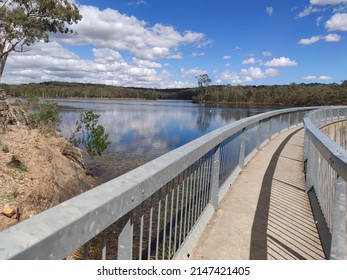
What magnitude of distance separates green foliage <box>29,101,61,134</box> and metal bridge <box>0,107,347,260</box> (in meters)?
8.68

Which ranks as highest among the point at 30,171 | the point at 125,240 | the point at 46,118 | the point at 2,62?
the point at 2,62

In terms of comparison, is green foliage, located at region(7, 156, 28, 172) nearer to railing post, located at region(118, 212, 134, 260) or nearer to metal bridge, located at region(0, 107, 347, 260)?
metal bridge, located at region(0, 107, 347, 260)

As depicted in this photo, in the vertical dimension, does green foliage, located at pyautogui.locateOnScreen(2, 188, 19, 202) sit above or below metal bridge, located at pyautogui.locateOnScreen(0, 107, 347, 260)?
below

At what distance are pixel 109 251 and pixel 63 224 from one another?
6.84 meters

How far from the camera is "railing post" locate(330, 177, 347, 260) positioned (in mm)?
3035

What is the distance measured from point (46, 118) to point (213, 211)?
1465 centimetres

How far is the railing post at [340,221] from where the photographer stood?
9.96 feet

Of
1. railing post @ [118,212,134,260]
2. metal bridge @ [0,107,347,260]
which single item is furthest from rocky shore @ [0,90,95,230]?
railing post @ [118,212,134,260]

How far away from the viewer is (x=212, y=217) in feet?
15.4

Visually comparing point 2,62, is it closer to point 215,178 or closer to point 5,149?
point 5,149

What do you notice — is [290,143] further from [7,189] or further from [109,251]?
[7,189]

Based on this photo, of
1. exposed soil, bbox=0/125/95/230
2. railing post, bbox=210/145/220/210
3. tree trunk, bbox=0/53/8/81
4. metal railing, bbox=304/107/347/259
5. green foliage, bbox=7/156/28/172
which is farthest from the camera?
tree trunk, bbox=0/53/8/81

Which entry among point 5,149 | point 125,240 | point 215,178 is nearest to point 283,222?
point 215,178

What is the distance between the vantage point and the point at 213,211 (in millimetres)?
4852
